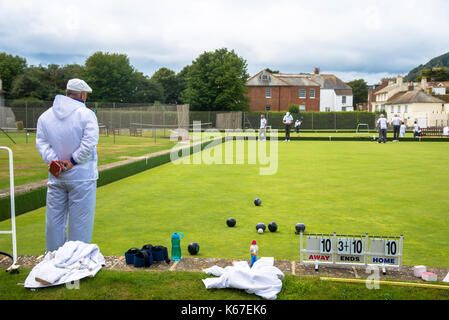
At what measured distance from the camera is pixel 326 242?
11.8 ft

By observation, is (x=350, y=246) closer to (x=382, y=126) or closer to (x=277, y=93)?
(x=382, y=126)

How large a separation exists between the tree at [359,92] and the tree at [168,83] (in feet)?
154

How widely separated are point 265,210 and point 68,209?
11.3 ft

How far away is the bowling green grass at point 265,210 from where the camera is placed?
15.8ft

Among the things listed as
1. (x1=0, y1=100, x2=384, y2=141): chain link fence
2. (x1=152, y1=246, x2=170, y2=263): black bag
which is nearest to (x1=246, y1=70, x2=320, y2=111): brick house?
(x1=0, y1=100, x2=384, y2=141): chain link fence

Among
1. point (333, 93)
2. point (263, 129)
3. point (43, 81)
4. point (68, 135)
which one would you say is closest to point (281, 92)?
point (333, 93)

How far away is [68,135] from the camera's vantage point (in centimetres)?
388

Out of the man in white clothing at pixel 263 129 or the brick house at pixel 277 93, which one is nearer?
the man in white clothing at pixel 263 129

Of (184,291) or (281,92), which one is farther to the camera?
(281,92)

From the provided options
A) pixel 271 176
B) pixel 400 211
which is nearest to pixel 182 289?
pixel 400 211

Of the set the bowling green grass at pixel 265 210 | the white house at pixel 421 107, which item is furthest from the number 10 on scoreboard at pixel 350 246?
the white house at pixel 421 107

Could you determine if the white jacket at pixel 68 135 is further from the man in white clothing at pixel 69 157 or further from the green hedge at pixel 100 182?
the green hedge at pixel 100 182

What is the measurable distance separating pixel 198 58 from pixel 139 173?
146 feet
